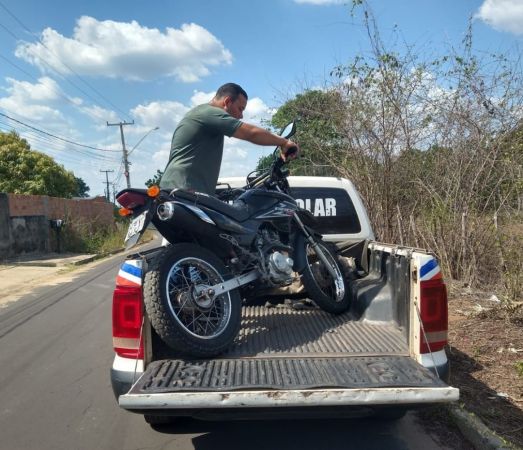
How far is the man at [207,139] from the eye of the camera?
4.01 metres

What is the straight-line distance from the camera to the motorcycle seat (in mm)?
3658

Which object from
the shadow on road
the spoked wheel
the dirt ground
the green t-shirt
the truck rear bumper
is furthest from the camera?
the spoked wheel

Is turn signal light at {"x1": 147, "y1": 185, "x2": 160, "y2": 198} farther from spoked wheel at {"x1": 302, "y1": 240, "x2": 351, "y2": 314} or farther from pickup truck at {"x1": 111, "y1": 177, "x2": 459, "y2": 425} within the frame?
spoked wheel at {"x1": 302, "y1": 240, "x2": 351, "y2": 314}

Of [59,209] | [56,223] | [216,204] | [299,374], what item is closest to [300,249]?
[216,204]

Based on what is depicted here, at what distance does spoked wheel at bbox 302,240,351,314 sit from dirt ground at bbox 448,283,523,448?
4.04 feet

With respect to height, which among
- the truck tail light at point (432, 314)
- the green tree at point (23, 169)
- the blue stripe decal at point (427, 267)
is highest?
the green tree at point (23, 169)

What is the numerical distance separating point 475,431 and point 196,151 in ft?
9.46

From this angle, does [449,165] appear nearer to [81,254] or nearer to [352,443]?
[352,443]

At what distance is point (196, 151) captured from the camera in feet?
13.9

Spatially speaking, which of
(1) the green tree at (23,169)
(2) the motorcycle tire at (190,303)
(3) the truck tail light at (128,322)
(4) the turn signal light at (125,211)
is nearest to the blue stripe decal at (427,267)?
(2) the motorcycle tire at (190,303)

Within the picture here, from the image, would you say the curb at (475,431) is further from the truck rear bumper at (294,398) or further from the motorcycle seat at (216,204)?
the motorcycle seat at (216,204)

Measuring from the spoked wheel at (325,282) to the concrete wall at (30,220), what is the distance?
52.4ft

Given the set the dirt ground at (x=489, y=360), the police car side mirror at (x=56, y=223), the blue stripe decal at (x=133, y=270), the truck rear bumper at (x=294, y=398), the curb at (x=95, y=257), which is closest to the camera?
the truck rear bumper at (x=294, y=398)

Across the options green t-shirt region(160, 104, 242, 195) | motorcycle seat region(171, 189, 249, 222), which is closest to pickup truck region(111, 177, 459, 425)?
motorcycle seat region(171, 189, 249, 222)
